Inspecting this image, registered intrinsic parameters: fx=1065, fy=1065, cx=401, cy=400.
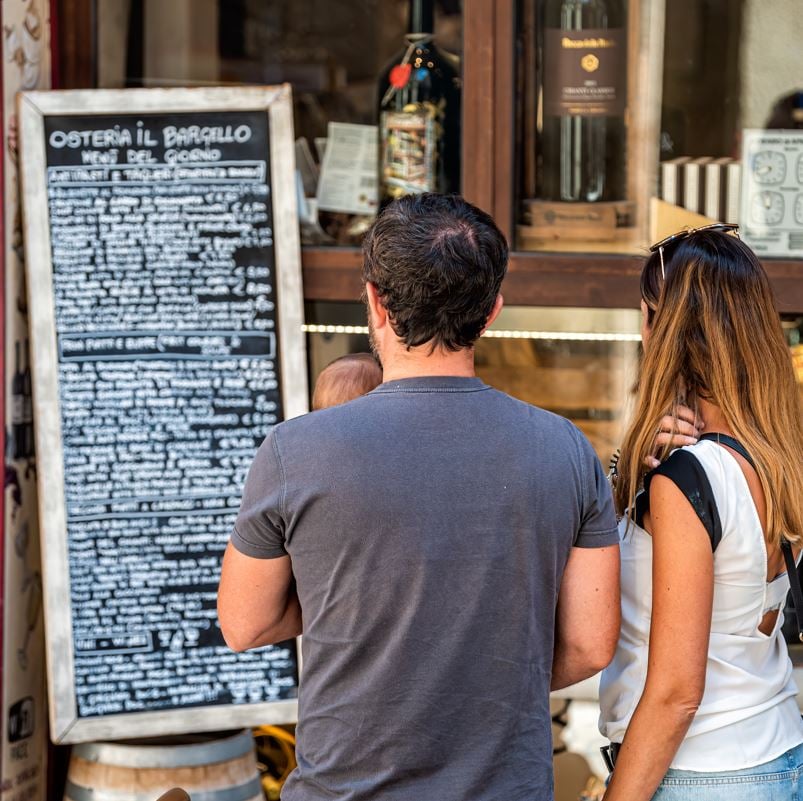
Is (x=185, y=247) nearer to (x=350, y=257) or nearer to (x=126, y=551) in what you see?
(x=350, y=257)

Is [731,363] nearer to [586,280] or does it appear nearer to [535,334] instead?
[586,280]

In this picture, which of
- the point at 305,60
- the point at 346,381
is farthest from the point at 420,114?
the point at 346,381

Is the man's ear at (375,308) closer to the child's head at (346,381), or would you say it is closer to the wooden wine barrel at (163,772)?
the child's head at (346,381)

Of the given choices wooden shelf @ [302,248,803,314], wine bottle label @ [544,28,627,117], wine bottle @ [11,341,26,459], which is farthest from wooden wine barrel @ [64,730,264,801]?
wine bottle label @ [544,28,627,117]

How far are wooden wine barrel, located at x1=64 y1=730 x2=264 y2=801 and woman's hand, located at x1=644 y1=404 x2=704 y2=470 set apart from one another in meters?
1.40

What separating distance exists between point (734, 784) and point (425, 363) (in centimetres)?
71

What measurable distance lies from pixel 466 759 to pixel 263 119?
1.68 metres

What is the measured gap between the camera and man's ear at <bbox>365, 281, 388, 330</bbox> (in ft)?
4.26

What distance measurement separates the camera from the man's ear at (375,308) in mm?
1298

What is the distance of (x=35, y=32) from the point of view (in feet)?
8.33

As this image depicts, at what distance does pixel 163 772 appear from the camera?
7.80 feet

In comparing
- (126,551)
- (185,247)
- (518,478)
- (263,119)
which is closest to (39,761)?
(126,551)

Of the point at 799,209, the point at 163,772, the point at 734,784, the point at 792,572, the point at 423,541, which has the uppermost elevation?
the point at 799,209

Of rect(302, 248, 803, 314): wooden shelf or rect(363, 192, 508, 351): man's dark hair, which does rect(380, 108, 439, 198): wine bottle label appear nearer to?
rect(302, 248, 803, 314): wooden shelf
